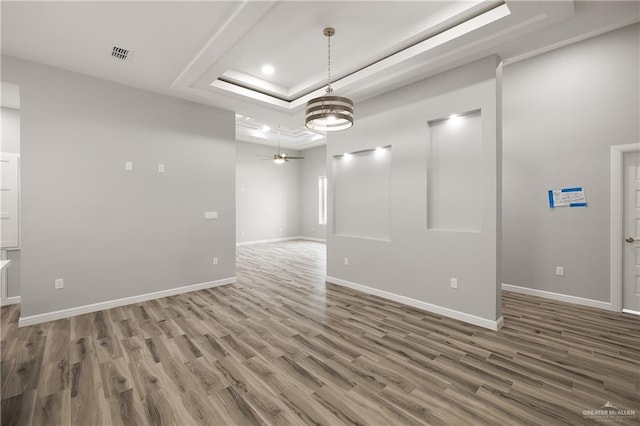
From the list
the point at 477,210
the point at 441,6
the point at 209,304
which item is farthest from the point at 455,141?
the point at 209,304

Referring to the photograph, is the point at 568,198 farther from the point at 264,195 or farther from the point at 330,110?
the point at 264,195

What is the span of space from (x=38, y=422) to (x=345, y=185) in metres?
4.45

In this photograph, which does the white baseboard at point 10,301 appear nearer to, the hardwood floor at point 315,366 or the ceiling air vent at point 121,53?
the hardwood floor at point 315,366

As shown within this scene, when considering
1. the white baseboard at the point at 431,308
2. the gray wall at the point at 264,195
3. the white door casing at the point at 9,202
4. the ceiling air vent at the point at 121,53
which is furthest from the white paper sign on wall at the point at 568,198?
the gray wall at the point at 264,195

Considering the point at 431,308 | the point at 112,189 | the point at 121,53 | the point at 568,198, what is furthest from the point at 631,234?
the point at 112,189

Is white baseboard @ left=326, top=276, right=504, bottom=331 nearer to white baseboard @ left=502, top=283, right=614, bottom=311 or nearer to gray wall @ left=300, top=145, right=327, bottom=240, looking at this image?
white baseboard @ left=502, top=283, right=614, bottom=311

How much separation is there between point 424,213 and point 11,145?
6163 mm

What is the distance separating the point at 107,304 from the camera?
3846mm

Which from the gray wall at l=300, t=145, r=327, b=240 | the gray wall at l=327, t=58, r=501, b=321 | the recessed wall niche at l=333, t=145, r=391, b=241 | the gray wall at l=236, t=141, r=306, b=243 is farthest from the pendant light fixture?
the gray wall at l=300, t=145, r=327, b=240

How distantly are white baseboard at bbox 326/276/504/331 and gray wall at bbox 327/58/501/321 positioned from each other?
0.05m

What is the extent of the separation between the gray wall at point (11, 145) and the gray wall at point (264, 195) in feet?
18.6

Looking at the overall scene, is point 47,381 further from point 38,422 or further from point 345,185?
point 345,185

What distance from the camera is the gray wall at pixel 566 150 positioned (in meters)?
3.62

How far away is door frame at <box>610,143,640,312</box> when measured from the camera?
11.7ft
